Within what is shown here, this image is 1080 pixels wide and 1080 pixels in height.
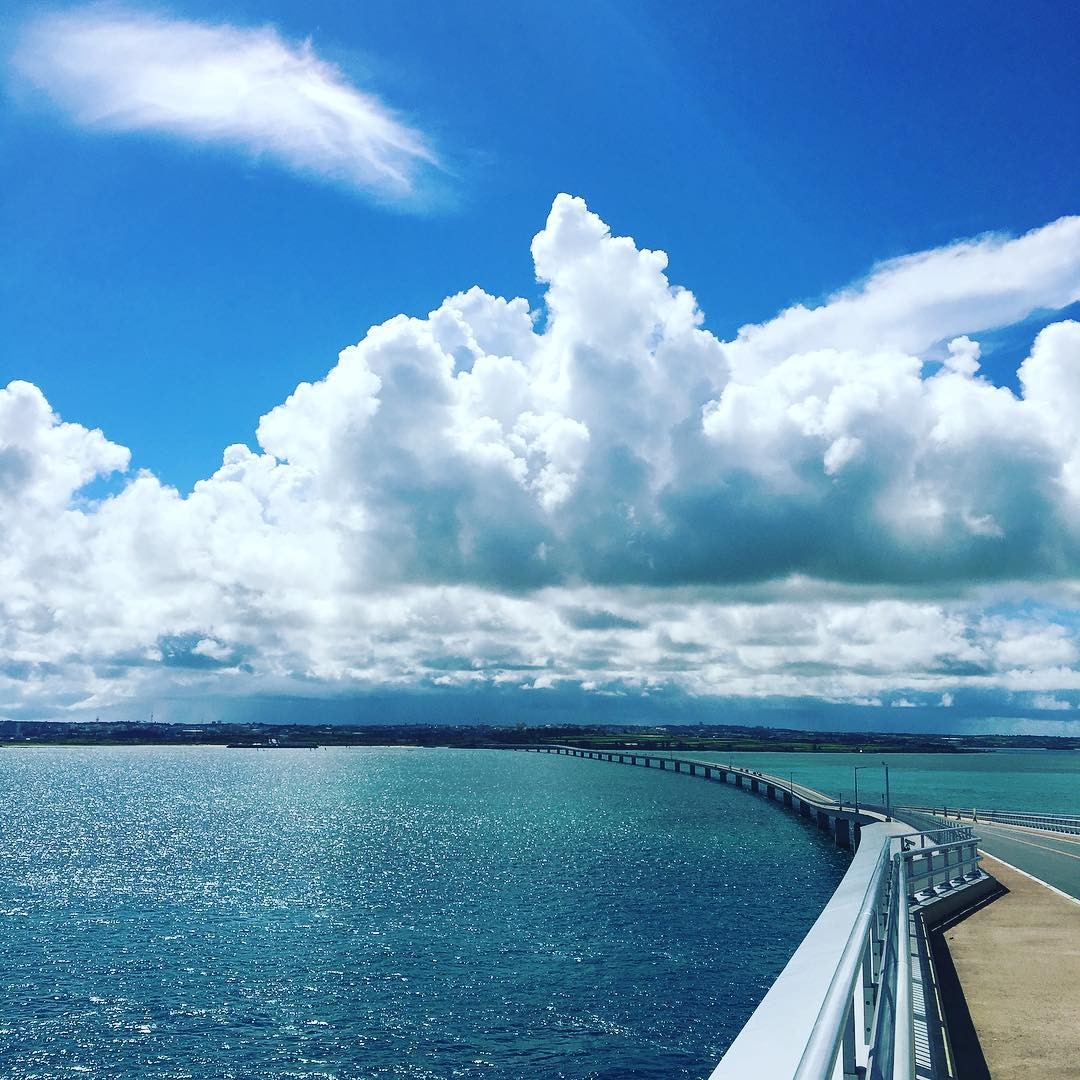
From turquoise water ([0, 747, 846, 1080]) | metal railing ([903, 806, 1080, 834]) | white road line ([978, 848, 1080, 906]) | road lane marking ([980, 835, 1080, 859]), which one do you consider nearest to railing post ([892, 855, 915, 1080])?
white road line ([978, 848, 1080, 906])

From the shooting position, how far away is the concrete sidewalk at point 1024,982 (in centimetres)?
1269

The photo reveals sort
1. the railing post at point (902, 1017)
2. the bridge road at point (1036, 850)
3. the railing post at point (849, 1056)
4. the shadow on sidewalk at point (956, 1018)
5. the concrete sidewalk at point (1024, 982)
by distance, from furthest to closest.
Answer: the bridge road at point (1036, 850) < the concrete sidewalk at point (1024, 982) < the shadow on sidewalk at point (956, 1018) < the railing post at point (902, 1017) < the railing post at point (849, 1056)

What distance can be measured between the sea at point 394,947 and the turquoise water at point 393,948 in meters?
0.16

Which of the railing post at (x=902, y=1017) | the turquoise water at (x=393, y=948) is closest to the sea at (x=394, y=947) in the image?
the turquoise water at (x=393, y=948)

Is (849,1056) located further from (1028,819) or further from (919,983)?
(1028,819)

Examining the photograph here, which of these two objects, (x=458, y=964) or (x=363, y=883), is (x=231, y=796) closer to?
(x=363, y=883)

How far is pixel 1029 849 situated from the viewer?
45.3m

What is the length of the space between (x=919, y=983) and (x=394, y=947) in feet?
120

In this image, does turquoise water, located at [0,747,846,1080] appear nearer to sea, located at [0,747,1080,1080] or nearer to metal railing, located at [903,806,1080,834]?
sea, located at [0,747,1080,1080]

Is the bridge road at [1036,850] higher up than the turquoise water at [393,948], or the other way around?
the bridge road at [1036,850]

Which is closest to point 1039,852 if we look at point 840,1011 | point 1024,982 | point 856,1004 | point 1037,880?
point 1037,880

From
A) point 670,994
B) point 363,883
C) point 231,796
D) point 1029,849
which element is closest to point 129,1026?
point 670,994

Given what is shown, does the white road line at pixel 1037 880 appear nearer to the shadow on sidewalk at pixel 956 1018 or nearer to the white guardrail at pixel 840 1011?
the shadow on sidewalk at pixel 956 1018

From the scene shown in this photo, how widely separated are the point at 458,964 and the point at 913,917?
1038 inches
